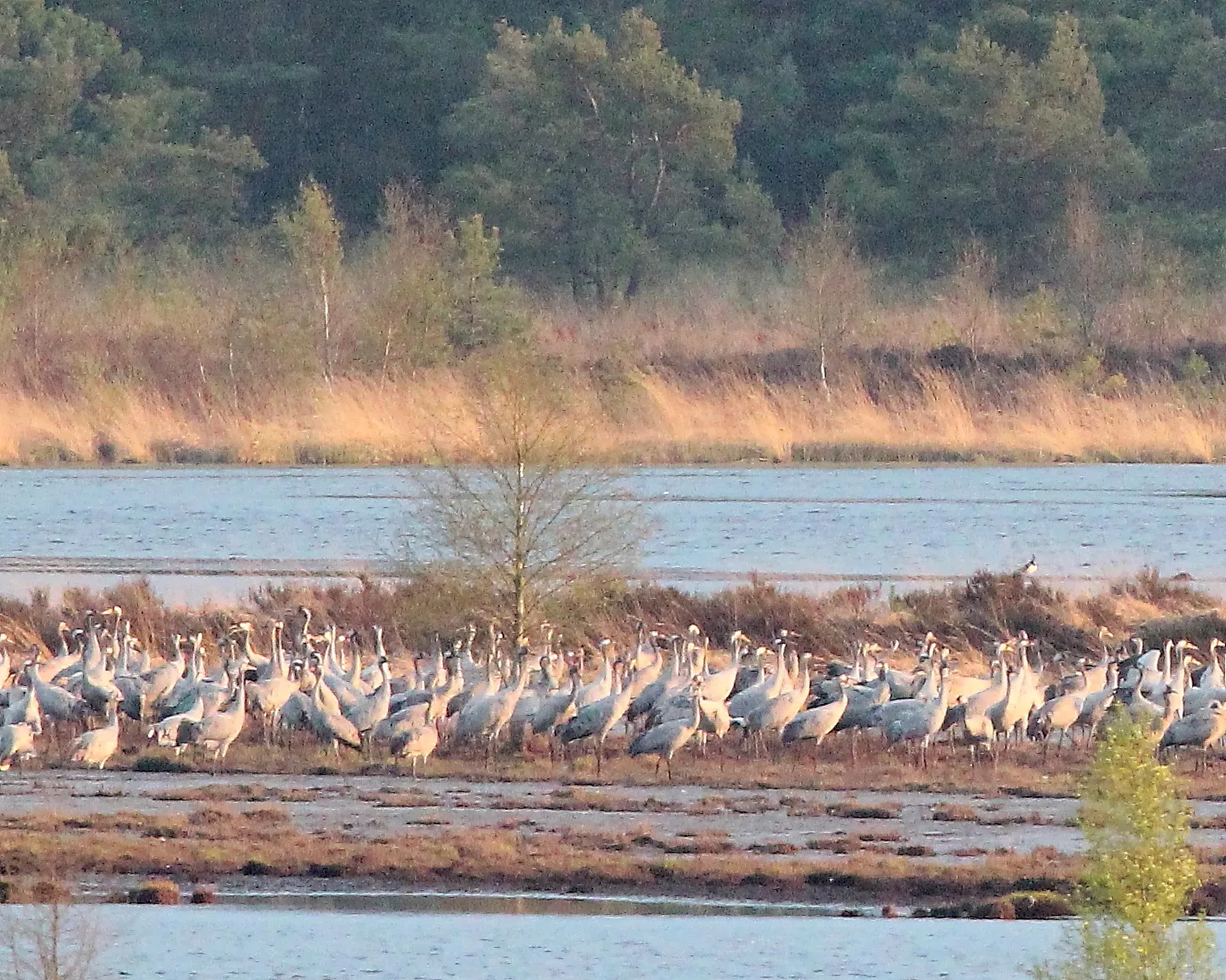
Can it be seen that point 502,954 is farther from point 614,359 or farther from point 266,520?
point 614,359

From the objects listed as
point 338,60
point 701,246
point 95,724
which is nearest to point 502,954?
point 95,724

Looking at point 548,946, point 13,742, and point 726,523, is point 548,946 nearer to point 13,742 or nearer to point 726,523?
point 13,742

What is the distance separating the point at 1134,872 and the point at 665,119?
4424 centimetres

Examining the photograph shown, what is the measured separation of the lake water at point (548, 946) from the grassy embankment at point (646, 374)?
23152 mm

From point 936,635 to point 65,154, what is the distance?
35527 mm

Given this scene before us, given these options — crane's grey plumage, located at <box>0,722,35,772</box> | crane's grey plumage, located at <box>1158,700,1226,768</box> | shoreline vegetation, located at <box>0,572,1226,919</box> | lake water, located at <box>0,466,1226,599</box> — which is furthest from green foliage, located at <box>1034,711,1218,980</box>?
lake water, located at <box>0,466,1226,599</box>

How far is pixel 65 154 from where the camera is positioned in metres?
53.7

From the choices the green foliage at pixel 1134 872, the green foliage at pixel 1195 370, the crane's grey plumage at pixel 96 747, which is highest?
the green foliage at pixel 1134 872

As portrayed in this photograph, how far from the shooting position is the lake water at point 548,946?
38.7 ft

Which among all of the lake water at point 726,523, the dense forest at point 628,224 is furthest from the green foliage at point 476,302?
the lake water at point 726,523

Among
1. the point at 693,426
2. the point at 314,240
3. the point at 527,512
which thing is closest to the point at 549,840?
the point at 527,512

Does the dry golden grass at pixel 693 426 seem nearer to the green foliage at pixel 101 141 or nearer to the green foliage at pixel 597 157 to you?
the green foliage at pixel 101 141

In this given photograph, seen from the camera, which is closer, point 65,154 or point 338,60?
point 65,154

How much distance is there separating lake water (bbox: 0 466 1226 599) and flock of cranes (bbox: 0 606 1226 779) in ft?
16.8
